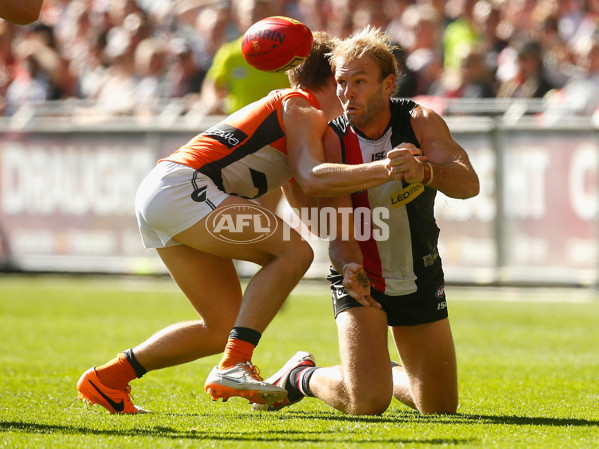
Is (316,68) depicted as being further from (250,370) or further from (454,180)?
(250,370)

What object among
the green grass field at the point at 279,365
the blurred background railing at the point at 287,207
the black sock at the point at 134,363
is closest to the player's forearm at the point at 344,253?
the green grass field at the point at 279,365

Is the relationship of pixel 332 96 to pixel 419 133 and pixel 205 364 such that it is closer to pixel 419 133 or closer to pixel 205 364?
pixel 419 133

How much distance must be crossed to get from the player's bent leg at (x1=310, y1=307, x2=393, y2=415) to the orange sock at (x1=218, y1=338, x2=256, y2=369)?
0.56 metres

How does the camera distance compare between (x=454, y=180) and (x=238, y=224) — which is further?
(x=238, y=224)

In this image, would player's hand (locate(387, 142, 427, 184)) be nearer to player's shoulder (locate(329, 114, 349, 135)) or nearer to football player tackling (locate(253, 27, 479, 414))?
football player tackling (locate(253, 27, 479, 414))

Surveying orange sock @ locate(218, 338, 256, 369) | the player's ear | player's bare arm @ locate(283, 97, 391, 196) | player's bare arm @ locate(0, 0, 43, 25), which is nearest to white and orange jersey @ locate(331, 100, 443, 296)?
the player's ear

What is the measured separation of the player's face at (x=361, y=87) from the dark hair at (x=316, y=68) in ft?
1.38

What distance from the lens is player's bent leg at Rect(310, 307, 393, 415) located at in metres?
5.17

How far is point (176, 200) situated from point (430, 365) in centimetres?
153

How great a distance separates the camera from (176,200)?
16.8ft

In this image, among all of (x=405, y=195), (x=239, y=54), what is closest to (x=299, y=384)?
(x=405, y=195)

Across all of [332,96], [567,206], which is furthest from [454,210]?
[332,96]

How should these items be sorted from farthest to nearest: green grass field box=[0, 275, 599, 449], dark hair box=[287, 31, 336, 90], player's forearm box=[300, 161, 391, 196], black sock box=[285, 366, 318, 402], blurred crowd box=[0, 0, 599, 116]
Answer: blurred crowd box=[0, 0, 599, 116] → dark hair box=[287, 31, 336, 90] → black sock box=[285, 366, 318, 402] → player's forearm box=[300, 161, 391, 196] → green grass field box=[0, 275, 599, 449]

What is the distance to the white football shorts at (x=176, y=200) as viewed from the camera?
16.8 ft
